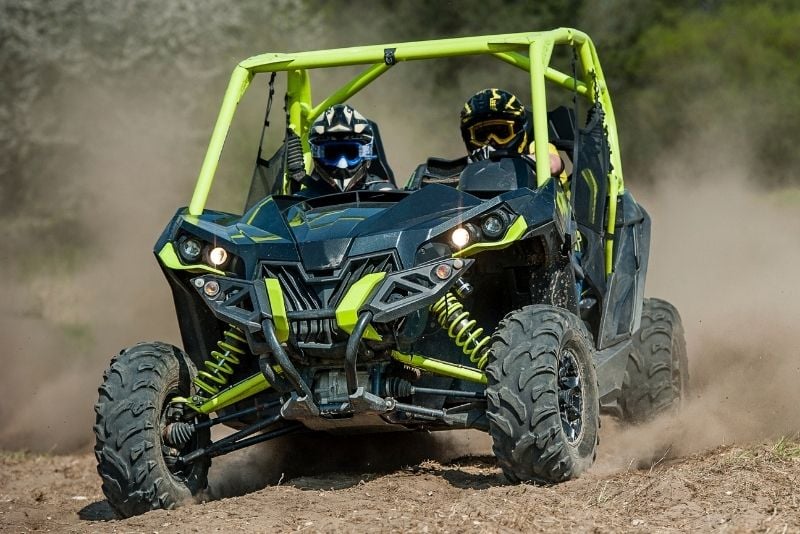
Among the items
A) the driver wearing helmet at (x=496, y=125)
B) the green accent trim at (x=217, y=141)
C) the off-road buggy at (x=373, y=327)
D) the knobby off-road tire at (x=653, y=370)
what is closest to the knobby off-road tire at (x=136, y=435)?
the off-road buggy at (x=373, y=327)

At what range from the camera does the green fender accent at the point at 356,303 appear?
Result: 24.6 feet

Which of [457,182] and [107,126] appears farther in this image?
[107,126]

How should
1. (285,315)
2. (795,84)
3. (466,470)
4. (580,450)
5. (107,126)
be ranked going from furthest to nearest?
1. (795,84)
2. (107,126)
3. (466,470)
4. (580,450)
5. (285,315)

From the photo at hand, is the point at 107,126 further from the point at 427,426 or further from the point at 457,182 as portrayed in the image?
the point at 427,426

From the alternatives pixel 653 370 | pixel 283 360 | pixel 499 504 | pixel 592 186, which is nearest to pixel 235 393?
pixel 283 360

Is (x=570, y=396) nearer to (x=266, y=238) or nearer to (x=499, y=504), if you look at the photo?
(x=499, y=504)

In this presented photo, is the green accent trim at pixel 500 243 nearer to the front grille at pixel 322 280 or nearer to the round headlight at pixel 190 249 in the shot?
the front grille at pixel 322 280

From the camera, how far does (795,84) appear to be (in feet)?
81.8

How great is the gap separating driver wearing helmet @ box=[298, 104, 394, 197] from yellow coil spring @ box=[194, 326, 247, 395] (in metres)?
1.58

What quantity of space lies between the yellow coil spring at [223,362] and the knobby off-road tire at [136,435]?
176 mm

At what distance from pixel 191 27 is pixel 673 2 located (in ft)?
32.5

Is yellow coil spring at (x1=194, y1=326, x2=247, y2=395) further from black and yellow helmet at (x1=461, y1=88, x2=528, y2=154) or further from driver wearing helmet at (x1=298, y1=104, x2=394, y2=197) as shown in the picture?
black and yellow helmet at (x1=461, y1=88, x2=528, y2=154)

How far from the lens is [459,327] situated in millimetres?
8023

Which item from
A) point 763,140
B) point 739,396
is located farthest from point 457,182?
point 763,140
